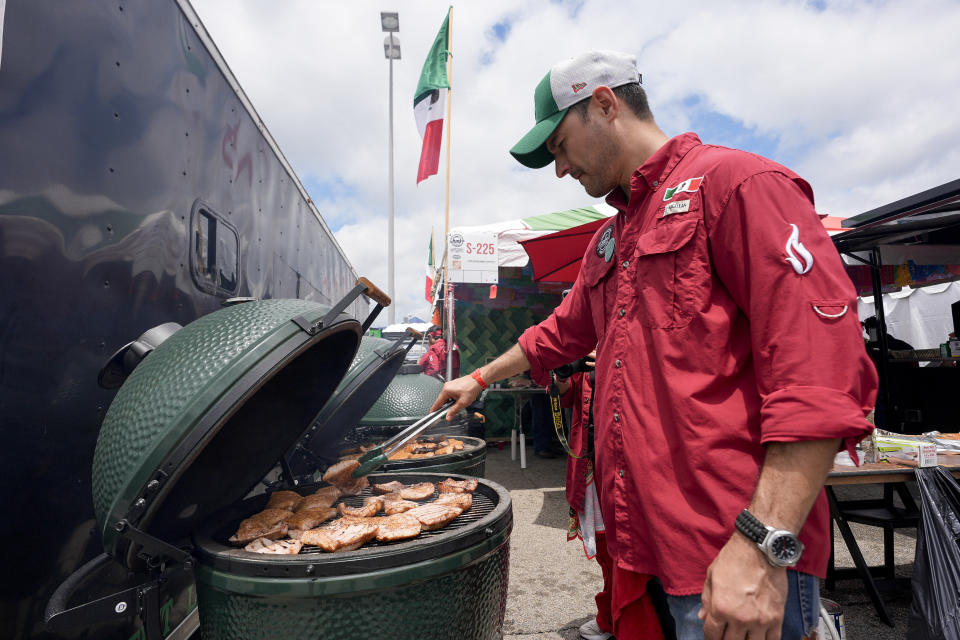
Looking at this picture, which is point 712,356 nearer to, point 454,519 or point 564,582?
point 454,519

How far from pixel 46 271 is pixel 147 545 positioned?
865 millimetres

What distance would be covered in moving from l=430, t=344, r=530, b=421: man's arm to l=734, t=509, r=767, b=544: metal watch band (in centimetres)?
127

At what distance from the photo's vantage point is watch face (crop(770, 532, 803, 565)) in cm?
95

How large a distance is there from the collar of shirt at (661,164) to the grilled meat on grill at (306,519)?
67.3 inches

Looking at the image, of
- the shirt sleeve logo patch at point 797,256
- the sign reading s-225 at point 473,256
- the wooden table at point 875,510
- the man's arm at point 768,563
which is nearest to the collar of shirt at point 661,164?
the shirt sleeve logo patch at point 797,256

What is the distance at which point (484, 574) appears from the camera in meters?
1.71

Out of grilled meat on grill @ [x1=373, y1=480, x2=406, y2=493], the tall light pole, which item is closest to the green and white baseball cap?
grilled meat on grill @ [x1=373, y1=480, x2=406, y2=493]

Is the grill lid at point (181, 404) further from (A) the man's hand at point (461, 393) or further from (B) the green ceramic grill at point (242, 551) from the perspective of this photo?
(A) the man's hand at point (461, 393)

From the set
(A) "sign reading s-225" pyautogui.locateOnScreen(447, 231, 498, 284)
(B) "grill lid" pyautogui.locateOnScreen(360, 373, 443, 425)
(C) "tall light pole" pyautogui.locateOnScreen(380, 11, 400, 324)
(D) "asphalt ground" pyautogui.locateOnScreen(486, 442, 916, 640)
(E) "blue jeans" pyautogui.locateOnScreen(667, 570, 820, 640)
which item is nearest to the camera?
(E) "blue jeans" pyautogui.locateOnScreen(667, 570, 820, 640)

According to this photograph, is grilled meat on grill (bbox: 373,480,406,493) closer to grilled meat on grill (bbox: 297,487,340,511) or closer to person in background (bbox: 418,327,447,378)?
grilled meat on grill (bbox: 297,487,340,511)

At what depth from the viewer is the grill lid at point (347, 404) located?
256 centimetres

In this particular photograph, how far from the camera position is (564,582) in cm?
389

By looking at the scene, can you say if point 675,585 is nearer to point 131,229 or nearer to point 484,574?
point 484,574

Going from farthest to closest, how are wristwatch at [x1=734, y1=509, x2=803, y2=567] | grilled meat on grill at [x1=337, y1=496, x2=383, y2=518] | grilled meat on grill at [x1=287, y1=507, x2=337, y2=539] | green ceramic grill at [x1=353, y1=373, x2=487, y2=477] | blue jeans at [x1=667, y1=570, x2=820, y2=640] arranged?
1. green ceramic grill at [x1=353, y1=373, x2=487, y2=477]
2. grilled meat on grill at [x1=337, y1=496, x2=383, y2=518]
3. grilled meat on grill at [x1=287, y1=507, x2=337, y2=539]
4. blue jeans at [x1=667, y1=570, x2=820, y2=640]
5. wristwatch at [x1=734, y1=509, x2=803, y2=567]
